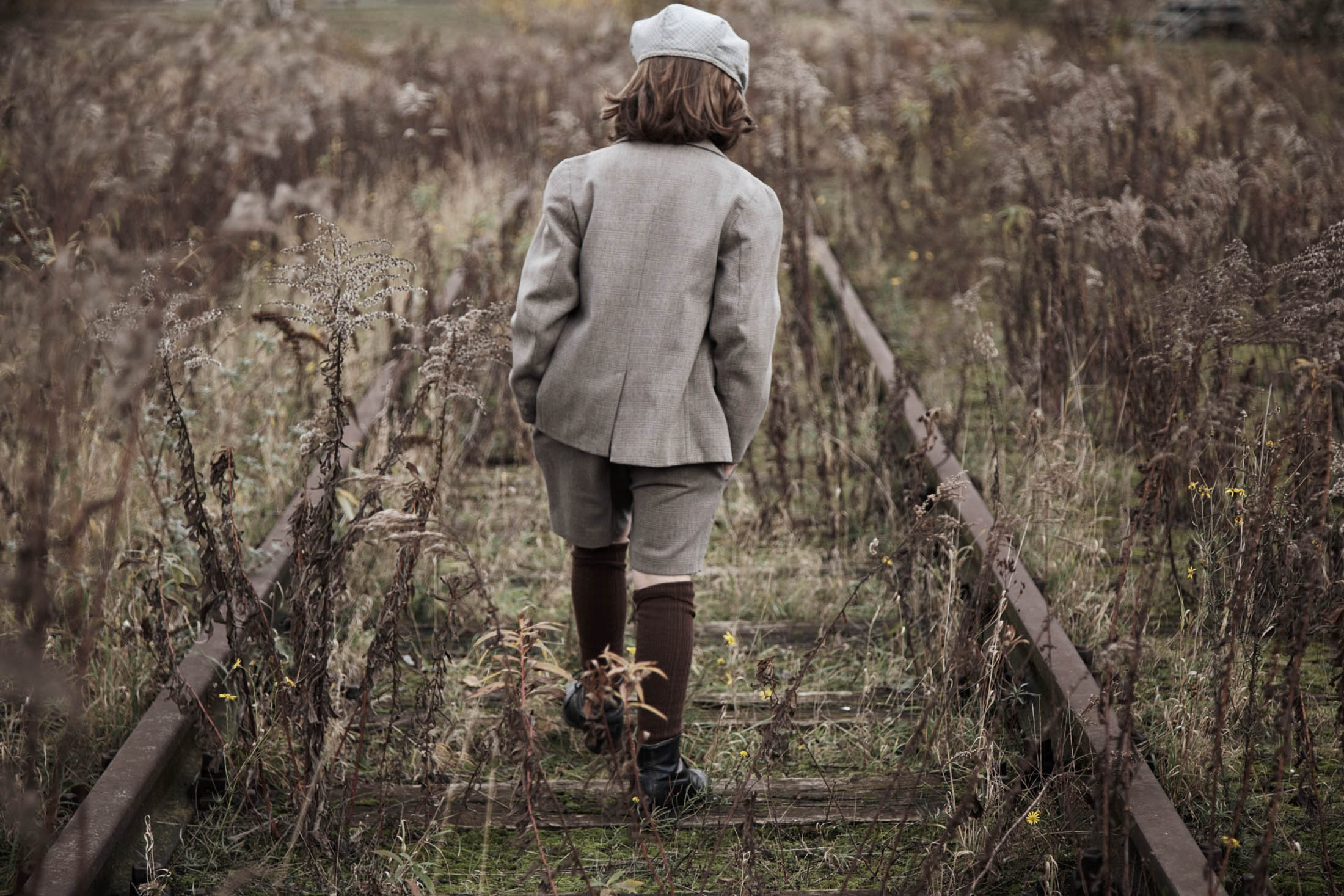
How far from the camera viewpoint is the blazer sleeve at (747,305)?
2770mm

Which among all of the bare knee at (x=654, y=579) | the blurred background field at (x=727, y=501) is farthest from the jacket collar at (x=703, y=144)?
the bare knee at (x=654, y=579)

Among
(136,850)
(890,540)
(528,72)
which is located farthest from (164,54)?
(136,850)

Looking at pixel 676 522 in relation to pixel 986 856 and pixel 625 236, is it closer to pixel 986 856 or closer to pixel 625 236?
pixel 625 236

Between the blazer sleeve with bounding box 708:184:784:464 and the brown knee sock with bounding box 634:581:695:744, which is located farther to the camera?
the brown knee sock with bounding box 634:581:695:744

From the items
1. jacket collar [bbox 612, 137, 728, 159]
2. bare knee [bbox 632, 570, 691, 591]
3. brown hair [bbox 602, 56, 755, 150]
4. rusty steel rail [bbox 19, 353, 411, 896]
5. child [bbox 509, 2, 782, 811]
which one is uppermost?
brown hair [bbox 602, 56, 755, 150]

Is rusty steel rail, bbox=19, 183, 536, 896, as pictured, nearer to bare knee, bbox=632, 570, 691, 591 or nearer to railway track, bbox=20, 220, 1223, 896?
railway track, bbox=20, 220, 1223, 896

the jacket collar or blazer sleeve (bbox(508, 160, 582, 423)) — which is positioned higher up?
the jacket collar

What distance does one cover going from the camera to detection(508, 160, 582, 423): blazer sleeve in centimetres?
279

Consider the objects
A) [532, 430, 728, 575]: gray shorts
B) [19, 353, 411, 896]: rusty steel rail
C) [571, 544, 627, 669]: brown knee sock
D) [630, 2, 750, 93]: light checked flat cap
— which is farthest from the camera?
[571, 544, 627, 669]: brown knee sock

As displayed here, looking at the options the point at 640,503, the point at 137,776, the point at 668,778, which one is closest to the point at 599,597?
the point at 640,503

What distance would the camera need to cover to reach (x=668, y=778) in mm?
2967

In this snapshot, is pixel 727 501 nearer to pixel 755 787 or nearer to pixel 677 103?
pixel 755 787

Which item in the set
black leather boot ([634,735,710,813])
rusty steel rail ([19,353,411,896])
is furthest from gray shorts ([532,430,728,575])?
rusty steel rail ([19,353,411,896])

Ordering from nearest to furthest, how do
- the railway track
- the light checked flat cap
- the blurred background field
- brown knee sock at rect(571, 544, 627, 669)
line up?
1. the railway track
2. the blurred background field
3. the light checked flat cap
4. brown knee sock at rect(571, 544, 627, 669)
